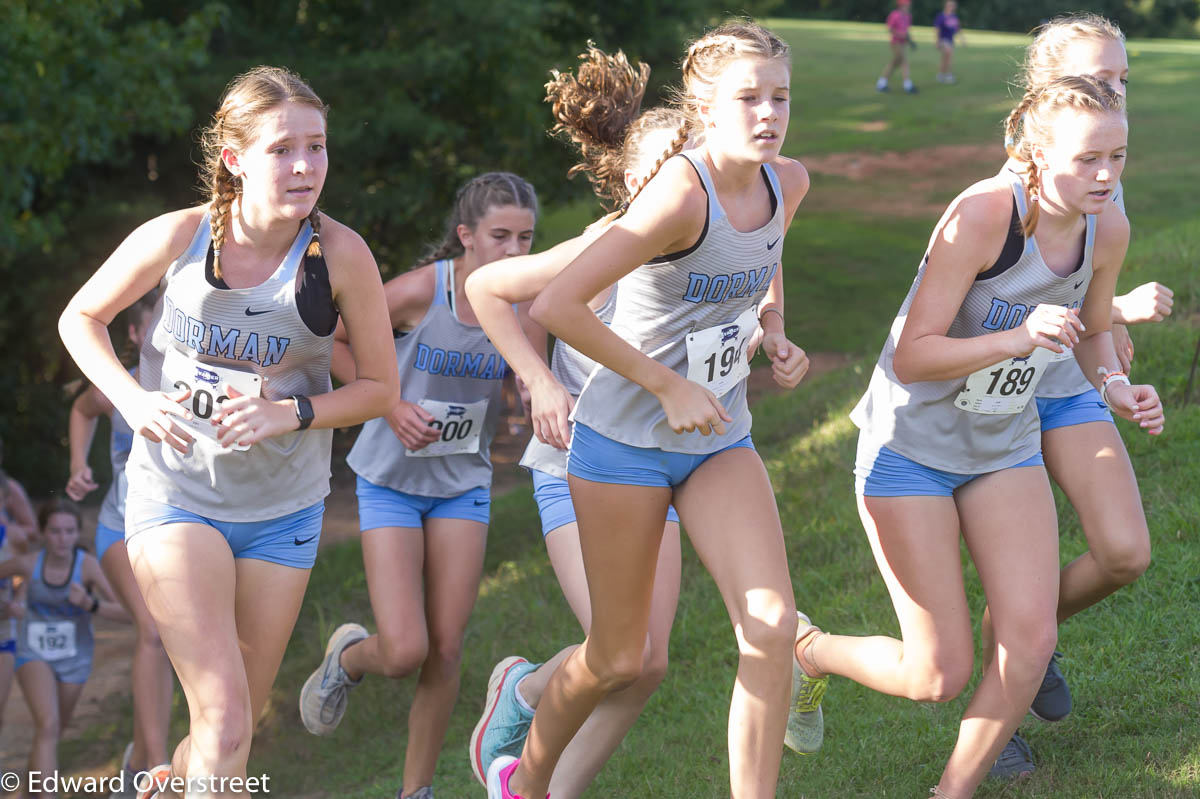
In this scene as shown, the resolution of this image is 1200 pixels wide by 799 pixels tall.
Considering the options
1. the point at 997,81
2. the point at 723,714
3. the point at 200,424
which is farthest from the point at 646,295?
the point at 997,81

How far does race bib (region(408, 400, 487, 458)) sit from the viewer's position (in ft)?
14.9

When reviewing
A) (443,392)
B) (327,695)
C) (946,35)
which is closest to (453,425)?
(443,392)

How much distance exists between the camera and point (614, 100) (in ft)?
14.6

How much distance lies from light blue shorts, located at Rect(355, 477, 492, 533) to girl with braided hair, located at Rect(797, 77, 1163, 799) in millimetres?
1509

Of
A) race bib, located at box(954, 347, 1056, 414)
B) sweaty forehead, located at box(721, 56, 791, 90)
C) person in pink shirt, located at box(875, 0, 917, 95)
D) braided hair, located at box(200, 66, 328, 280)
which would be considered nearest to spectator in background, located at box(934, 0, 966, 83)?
person in pink shirt, located at box(875, 0, 917, 95)

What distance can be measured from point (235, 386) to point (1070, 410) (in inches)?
94.7

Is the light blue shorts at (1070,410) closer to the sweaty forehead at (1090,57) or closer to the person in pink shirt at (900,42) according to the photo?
the sweaty forehead at (1090,57)

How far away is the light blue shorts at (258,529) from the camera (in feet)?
11.2

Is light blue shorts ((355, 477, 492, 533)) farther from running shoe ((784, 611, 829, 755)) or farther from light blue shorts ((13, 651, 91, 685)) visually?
light blue shorts ((13, 651, 91, 685))

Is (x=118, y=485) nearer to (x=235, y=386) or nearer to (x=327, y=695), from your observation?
(x=327, y=695)

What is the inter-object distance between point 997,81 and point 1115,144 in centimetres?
2317

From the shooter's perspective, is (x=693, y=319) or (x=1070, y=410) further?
(x=1070, y=410)

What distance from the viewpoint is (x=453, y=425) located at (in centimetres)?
456

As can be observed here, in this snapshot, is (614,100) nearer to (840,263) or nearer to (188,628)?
(188,628)
